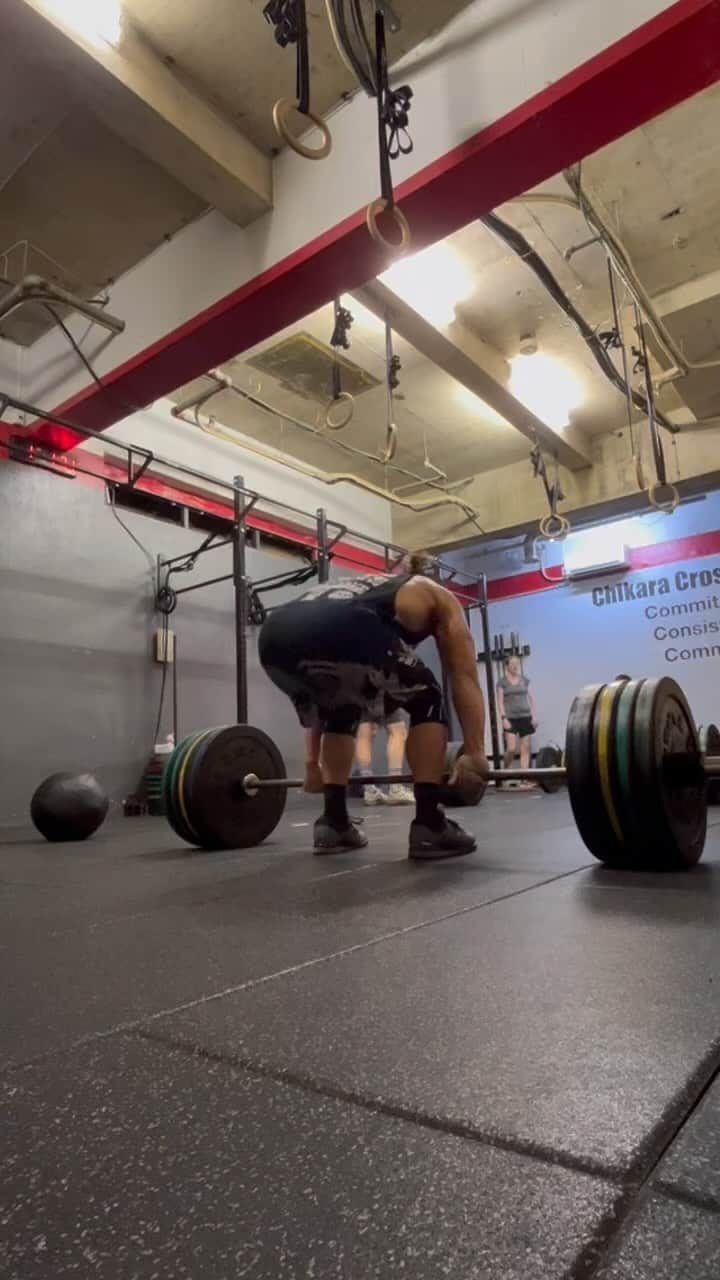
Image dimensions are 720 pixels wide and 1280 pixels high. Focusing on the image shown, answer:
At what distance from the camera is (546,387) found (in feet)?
13.7

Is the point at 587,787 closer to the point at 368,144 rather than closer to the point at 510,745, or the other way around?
the point at 368,144

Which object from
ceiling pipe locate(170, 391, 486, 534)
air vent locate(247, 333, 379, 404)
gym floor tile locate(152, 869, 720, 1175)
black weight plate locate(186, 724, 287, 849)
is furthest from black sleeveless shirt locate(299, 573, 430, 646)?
ceiling pipe locate(170, 391, 486, 534)

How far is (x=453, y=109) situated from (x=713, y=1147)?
234 cm

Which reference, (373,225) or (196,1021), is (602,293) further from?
(196,1021)

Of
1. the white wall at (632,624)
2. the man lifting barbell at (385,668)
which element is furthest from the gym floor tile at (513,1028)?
the white wall at (632,624)

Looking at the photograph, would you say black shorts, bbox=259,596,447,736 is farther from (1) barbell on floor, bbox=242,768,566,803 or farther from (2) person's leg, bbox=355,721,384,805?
(2) person's leg, bbox=355,721,384,805

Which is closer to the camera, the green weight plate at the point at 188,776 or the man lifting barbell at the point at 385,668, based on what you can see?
the man lifting barbell at the point at 385,668

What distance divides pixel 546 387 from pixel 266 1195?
434cm

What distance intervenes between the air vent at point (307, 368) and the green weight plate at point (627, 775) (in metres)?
2.83

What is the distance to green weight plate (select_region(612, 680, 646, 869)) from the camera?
1269 millimetres

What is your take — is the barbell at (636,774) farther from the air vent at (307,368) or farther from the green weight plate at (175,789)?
the air vent at (307,368)

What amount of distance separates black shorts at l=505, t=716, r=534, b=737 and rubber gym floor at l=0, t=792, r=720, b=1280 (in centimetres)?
450

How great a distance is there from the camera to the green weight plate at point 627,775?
49.9 inches

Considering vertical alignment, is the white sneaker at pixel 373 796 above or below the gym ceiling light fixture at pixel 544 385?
below
